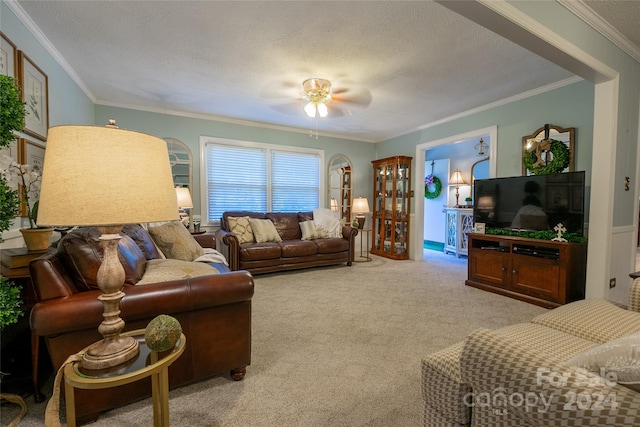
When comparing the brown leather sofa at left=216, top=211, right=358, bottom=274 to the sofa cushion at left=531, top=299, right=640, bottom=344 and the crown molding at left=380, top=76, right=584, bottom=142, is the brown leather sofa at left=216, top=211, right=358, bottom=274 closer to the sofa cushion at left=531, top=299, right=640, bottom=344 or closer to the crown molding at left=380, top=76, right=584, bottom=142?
the crown molding at left=380, top=76, right=584, bottom=142

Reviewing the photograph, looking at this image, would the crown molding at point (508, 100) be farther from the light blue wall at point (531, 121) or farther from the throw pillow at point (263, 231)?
the throw pillow at point (263, 231)

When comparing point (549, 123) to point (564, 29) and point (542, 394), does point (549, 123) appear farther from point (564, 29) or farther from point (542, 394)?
point (542, 394)

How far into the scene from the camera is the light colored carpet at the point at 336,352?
1.42 meters

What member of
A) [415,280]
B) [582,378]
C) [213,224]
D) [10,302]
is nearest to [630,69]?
[415,280]

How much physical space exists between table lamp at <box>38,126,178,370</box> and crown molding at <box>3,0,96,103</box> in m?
2.11

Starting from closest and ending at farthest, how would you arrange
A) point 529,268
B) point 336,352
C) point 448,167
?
point 336,352, point 529,268, point 448,167

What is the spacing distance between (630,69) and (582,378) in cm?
336

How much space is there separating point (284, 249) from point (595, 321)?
3359 millimetres

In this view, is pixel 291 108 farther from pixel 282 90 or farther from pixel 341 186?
pixel 341 186

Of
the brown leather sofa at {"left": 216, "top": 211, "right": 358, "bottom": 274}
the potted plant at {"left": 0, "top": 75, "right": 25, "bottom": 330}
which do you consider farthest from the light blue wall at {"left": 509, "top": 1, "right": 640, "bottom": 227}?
the brown leather sofa at {"left": 216, "top": 211, "right": 358, "bottom": 274}

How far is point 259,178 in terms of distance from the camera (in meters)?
5.11

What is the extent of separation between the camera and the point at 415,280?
390 centimetres

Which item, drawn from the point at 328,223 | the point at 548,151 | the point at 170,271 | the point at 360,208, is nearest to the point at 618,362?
the point at 170,271

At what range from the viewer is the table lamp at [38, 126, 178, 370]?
882 millimetres
